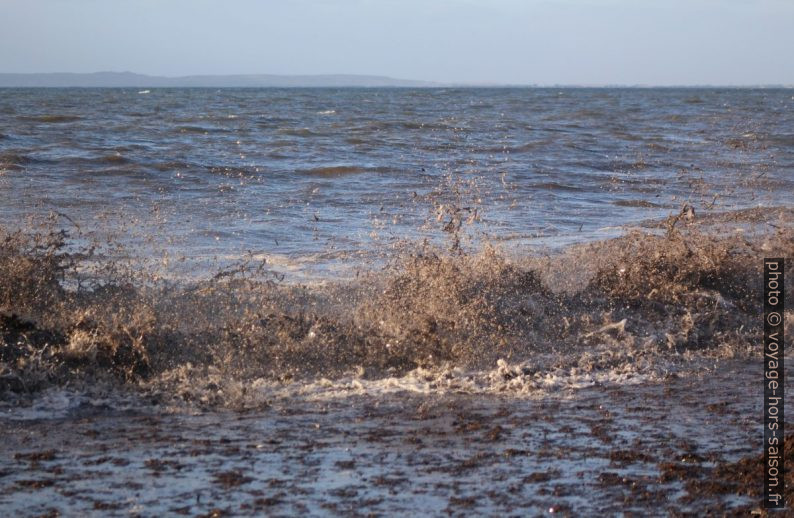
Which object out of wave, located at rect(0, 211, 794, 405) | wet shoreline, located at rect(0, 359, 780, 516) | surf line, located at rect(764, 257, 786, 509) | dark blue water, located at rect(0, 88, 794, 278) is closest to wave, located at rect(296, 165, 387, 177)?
dark blue water, located at rect(0, 88, 794, 278)

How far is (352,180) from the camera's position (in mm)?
13883

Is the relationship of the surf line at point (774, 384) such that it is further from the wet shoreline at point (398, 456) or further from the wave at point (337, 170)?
the wave at point (337, 170)

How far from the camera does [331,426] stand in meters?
3.98

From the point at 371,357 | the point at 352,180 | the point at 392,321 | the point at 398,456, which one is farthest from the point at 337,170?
the point at 398,456

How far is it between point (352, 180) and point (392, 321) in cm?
860

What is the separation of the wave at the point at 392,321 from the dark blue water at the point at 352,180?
109 cm

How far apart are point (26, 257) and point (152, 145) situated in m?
12.1

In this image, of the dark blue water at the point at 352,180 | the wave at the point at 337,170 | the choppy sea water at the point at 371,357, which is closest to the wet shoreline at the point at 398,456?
the choppy sea water at the point at 371,357

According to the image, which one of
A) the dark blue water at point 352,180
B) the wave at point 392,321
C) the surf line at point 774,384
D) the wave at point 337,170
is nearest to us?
the surf line at point 774,384

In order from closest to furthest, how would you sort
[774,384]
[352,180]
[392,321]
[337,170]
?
[774,384], [392,321], [352,180], [337,170]

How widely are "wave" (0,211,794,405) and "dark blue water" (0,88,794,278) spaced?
1.09m

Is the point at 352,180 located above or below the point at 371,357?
above

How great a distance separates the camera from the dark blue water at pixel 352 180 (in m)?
9.41

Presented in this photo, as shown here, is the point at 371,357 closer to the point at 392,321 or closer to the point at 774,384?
the point at 392,321
